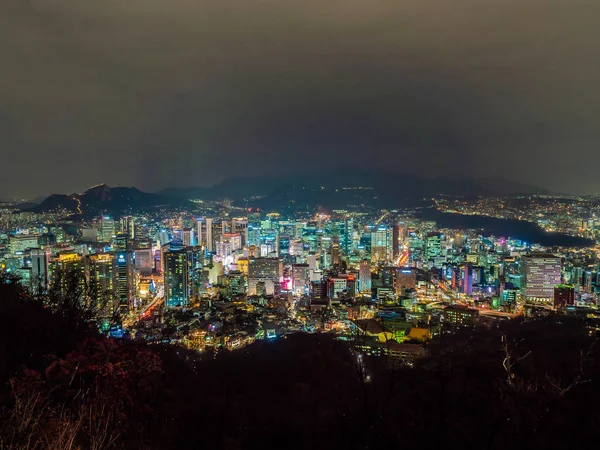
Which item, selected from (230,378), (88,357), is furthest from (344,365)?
(88,357)

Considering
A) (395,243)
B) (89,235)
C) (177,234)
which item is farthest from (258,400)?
(177,234)

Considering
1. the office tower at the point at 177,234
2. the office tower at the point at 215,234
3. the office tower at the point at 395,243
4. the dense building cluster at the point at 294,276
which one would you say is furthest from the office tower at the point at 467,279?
the office tower at the point at 177,234

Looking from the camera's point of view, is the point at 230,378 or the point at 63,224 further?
the point at 63,224

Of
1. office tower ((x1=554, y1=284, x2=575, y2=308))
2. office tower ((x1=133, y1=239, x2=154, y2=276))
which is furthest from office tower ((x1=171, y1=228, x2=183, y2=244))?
office tower ((x1=554, y1=284, x2=575, y2=308))

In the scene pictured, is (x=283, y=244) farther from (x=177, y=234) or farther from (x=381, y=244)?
(x=177, y=234)

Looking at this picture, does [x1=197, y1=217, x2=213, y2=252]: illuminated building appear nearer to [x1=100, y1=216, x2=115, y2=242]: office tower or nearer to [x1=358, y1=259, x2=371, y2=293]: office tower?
[x1=100, y1=216, x2=115, y2=242]: office tower

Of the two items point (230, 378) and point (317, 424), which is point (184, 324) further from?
point (317, 424)
